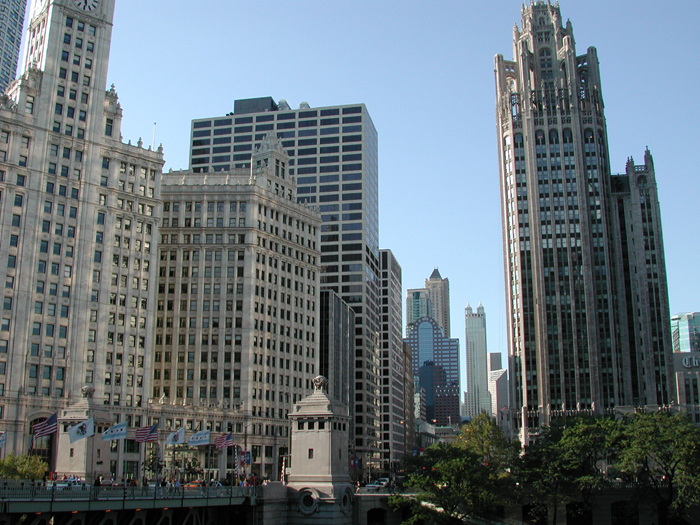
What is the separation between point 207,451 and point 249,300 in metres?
28.0

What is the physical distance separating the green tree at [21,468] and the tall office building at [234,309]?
46053 mm

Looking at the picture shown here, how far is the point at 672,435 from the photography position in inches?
3406

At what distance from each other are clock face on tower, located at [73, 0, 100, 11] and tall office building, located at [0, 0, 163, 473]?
0.66 feet

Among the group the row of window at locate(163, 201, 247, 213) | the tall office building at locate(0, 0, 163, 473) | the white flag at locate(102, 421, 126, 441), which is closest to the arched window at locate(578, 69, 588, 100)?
the row of window at locate(163, 201, 247, 213)

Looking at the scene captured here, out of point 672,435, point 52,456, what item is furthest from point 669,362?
point 52,456

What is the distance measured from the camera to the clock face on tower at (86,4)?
4980 inches

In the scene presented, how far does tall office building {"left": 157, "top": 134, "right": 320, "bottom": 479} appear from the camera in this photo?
443 ft

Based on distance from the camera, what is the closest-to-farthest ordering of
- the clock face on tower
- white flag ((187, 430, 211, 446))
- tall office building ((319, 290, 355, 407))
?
white flag ((187, 430, 211, 446)) → the clock face on tower → tall office building ((319, 290, 355, 407))

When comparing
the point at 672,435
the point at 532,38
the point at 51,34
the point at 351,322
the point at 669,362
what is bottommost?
the point at 672,435

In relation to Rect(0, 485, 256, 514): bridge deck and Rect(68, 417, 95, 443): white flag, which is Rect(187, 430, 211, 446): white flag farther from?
Rect(68, 417, 95, 443): white flag

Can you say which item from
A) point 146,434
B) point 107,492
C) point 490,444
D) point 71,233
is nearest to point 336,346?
point 490,444

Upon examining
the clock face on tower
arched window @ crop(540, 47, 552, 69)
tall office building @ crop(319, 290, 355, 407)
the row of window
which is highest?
arched window @ crop(540, 47, 552, 69)

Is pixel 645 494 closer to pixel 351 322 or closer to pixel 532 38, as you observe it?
pixel 351 322

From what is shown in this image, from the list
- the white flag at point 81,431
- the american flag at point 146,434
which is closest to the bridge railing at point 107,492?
the american flag at point 146,434
